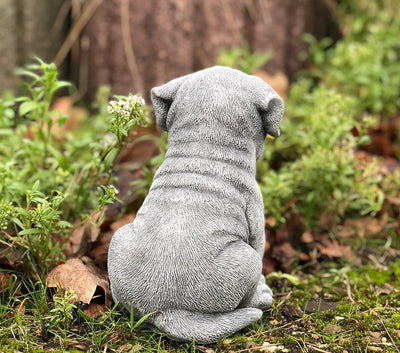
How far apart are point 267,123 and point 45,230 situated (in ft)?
4.50

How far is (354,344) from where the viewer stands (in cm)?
268

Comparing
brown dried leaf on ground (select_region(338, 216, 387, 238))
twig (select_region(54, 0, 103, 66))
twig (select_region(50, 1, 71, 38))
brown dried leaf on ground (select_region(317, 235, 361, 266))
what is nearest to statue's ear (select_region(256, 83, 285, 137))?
brown dried leaf on ground (select_region(317, 235, 361, 266))

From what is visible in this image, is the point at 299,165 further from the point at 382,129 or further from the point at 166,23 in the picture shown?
the point at 166,23

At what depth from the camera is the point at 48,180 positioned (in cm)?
364

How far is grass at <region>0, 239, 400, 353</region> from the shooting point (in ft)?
8.46

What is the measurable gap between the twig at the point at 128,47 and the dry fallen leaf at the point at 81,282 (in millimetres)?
3054

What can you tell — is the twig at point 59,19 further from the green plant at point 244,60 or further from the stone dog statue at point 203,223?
the stone dog statue at point 203,223

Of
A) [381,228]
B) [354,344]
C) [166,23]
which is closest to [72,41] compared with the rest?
[166,23]

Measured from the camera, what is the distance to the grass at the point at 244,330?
258 centimetres

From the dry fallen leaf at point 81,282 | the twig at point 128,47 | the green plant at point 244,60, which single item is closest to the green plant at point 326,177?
the green plant at point 244,60

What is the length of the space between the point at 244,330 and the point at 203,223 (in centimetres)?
66

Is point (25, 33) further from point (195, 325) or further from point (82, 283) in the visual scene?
point (195, 325)

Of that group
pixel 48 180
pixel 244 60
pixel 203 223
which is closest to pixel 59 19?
pixel 244 60

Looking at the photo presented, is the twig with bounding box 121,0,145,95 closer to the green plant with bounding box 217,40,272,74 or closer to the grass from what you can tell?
the green plant with bounding box 217,40,272,74
